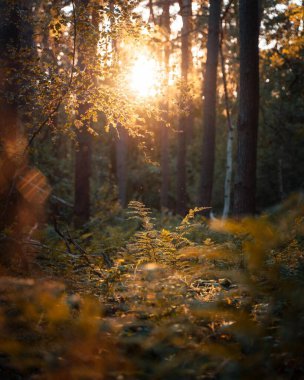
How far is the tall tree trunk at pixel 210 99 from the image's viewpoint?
14.3 m

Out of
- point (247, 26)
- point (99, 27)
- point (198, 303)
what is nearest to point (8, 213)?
point (99, 27)

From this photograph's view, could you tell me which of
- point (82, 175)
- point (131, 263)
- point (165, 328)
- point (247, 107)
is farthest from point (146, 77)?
point (82, 175)

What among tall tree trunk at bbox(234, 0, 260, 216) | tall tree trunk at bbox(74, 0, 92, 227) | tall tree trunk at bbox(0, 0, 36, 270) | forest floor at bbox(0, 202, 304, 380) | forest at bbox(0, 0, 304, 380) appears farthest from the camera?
tall tree trunk at bbox(74, 0, 92, 227)

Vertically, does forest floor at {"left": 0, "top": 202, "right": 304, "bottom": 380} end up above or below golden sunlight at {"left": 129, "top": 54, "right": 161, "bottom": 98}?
below

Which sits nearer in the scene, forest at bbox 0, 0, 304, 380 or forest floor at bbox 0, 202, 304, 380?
forest floor at bbox 0, 202, 304, 380

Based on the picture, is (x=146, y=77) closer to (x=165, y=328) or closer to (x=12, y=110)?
(x=12, y=110)

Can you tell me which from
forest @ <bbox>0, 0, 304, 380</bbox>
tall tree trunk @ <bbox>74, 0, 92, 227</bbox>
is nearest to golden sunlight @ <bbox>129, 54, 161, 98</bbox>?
forest @ <bbox>0, 0, 304, 380</bbox>

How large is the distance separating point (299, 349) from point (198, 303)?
101 centimetres

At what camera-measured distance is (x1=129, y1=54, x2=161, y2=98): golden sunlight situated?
7.98 meters

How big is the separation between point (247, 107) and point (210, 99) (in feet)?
18.3

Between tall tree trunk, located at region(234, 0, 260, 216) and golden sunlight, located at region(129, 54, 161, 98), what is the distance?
187 centimetres

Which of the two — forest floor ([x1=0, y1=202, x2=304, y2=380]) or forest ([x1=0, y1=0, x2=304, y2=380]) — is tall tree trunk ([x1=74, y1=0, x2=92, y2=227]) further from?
forest floor ([x1=0, y1=202, x2=304, y2=380])

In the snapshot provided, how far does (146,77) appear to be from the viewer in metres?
8.35

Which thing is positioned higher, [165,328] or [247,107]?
[247,107]
